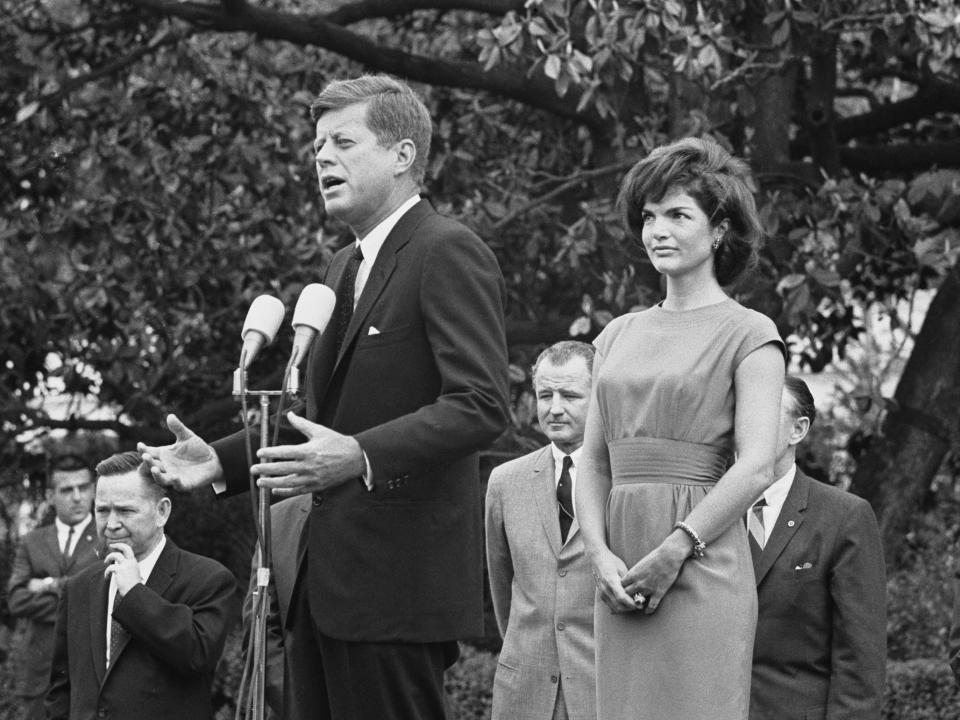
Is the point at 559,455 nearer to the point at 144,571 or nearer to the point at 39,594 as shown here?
the point at 144,571

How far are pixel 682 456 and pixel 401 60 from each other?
6334 mm

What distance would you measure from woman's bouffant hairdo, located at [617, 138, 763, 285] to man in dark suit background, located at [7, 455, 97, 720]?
5523 mm

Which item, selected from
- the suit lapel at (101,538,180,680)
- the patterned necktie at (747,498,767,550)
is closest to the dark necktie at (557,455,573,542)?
the patterned necktie at (747,498,767,550)

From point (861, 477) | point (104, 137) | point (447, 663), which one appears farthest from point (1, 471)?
point (447, 663)

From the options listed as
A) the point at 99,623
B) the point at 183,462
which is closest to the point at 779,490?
the point at 183,462

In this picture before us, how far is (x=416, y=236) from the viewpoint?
396 cm

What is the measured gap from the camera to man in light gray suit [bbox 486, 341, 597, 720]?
18.1ft

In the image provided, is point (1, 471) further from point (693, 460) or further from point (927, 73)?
point (693, 460)

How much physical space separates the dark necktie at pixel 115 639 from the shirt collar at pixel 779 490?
2.19m

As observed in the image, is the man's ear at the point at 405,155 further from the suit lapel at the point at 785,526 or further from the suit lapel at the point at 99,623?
the suit lapel at the point at 99,623

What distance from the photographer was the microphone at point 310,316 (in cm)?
355

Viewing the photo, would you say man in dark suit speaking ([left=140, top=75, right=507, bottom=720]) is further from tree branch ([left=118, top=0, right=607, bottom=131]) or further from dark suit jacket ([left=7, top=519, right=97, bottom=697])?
Answer: tree branch ([left=118, top=0, right=607, bottom=131])

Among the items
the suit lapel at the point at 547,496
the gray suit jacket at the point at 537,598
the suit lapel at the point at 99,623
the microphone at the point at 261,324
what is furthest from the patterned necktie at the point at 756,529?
the suit lapel at the point at 99,623

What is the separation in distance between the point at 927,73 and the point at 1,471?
6267mm
